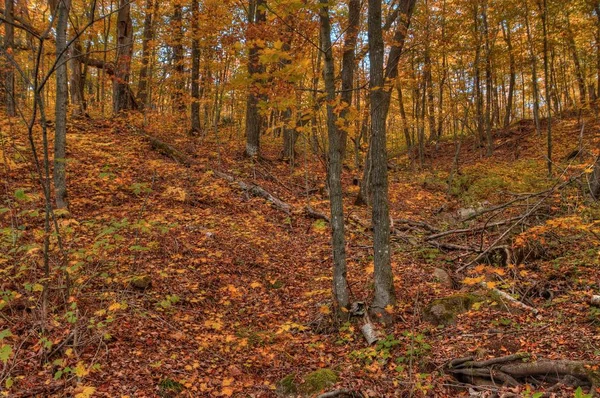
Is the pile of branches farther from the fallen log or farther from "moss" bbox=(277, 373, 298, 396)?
the fallen log

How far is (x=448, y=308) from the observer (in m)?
5.24

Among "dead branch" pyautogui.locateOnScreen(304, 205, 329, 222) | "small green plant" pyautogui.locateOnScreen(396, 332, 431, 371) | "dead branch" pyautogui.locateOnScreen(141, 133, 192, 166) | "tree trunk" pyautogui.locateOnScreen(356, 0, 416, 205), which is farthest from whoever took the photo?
"dead branch" pyautogui.locateOnScreen(141, 133, 192, 166)

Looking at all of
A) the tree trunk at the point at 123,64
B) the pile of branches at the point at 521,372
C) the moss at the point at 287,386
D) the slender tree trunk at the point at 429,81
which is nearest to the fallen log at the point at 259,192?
the tree trunk at the point at 123,64

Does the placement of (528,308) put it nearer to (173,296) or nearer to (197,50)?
(173,296)

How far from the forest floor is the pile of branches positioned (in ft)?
0.44

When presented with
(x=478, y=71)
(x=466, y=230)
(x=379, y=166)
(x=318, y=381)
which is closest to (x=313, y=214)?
(x=466, y=230)

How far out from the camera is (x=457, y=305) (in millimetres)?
5266

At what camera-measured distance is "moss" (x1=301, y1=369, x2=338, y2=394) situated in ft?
13.3

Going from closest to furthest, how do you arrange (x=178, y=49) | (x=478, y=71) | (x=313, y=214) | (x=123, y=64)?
1. (x=313, y=214)
2. (x=123, y=64)
3. (x=178, y=49)
4. (x=478, y=71)

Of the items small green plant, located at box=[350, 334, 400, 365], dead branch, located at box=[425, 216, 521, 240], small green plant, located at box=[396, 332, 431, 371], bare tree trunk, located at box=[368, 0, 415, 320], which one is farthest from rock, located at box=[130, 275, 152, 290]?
dead branch, located at box=[425, 216, 521, 240]

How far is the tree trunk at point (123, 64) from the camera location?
39.7 ft

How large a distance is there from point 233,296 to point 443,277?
3.51 metres

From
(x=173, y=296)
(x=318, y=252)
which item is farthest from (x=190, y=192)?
(x=173, y=296)

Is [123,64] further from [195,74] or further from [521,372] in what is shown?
[521,372]
